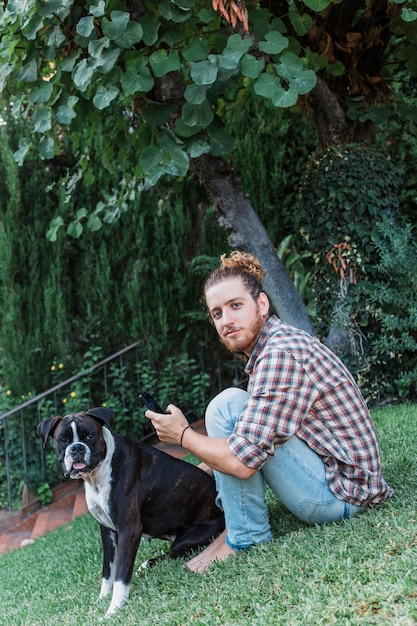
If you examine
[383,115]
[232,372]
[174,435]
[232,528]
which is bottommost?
[232,372]

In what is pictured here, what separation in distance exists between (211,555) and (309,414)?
0.79m

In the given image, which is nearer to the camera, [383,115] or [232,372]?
[383,115]

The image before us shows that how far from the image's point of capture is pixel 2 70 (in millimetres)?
4383

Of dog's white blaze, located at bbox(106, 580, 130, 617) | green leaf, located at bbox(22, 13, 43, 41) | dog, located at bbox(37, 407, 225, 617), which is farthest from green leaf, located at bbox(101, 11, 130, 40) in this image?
dog's white blaze, located at bbox(106, 580, 130, 617)

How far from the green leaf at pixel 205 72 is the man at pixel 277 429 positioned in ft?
4.48

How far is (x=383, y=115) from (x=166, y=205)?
9.03 feet

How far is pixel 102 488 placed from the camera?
9.84 ft

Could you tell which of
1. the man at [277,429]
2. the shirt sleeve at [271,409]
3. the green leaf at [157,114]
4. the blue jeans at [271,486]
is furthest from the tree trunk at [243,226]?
the shirt sleeve at [271,409]

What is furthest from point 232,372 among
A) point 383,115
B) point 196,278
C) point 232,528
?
point 232,528

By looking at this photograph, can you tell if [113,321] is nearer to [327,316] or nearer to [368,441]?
[327,316]

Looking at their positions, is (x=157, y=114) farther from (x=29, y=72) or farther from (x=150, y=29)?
(x=29, y=72)

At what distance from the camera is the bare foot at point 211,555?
2.89 metres

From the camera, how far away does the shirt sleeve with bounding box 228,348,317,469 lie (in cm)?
247

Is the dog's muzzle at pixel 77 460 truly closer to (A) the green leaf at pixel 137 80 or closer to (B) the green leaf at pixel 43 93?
(A) the green leaf at pixel 137 80
